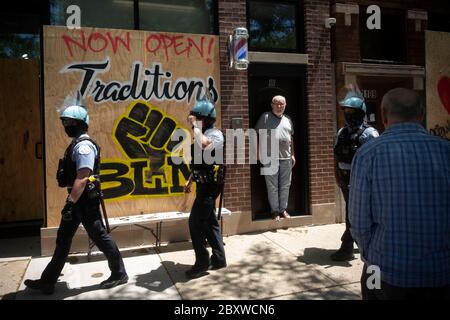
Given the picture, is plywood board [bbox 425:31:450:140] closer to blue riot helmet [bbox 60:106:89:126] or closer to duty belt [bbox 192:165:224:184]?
duty belt [bbox 192:165:224:184]

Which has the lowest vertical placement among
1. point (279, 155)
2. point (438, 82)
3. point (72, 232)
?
point (72, 232)

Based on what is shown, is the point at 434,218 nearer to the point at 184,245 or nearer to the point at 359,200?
the point at 359,200

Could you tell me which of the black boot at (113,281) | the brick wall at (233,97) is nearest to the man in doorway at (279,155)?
the brick wall at (233,97)

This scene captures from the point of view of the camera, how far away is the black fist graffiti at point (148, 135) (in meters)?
5.62

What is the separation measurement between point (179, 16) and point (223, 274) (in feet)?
13.1

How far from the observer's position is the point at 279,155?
6.33m

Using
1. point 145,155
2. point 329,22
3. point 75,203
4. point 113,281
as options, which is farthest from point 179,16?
point 113,281

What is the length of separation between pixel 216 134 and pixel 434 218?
8.88ft

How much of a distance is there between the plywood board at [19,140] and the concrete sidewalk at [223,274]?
58.9 inches

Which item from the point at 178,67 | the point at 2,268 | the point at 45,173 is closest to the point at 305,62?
the point at 178,67

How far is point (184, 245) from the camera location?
5648 mm

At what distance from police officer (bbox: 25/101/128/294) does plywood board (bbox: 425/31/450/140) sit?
641cm

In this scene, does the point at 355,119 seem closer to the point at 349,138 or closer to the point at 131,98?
the point at 349,138

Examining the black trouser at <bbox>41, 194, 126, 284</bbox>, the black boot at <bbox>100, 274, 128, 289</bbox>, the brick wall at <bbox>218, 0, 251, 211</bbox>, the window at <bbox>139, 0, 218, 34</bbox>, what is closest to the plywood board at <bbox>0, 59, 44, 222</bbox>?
the window at <bbox>139, 0, 218, 34</bbox>
